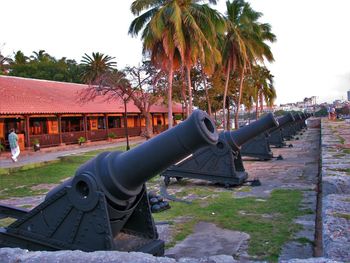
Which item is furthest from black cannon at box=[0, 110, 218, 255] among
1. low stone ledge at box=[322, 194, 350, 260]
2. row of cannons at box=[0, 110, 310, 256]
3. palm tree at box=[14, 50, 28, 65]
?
palm tree at box=[14, 50, 28, 65]

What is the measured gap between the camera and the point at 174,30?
18.2 m

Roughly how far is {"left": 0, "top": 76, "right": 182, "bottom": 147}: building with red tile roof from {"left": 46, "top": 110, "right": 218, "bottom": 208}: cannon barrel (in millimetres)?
18511

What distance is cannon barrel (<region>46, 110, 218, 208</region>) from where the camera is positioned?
3.47m

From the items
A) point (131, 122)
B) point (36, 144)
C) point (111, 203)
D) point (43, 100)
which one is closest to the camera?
point (111, 203)

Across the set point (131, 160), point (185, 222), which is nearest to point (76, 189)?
point (131, 160)

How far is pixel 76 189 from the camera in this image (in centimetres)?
381

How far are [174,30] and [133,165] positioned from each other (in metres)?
15.3

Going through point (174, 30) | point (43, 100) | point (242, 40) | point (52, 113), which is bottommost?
point (52, 113)

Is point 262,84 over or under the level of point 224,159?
over

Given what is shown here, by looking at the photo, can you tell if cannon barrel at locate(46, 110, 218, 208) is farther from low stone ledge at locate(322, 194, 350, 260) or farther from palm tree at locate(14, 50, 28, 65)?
palm tree at locate(14, 50, 28, 65)

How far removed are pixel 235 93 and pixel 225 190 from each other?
29414 mm

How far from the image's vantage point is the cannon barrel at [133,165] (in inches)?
137

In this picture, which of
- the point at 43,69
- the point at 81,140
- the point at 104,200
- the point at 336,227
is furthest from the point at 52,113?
the point at 43,69

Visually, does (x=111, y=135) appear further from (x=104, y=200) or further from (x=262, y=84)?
(x=104, y=200)
